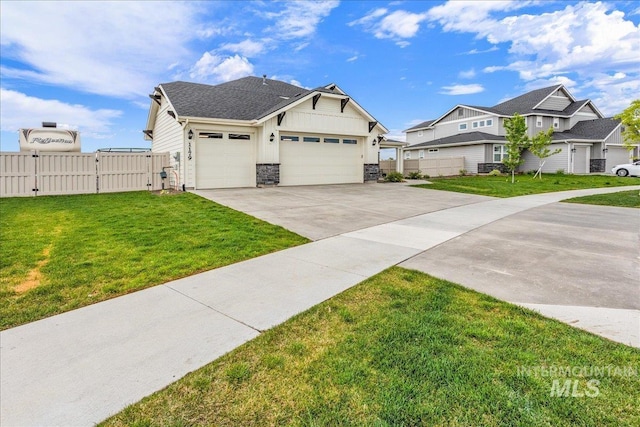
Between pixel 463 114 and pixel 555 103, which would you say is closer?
pixel 555 103

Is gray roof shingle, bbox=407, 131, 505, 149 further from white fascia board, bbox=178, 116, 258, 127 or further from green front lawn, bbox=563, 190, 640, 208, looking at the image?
white fascia board, bbox=178, 116, 258, 127

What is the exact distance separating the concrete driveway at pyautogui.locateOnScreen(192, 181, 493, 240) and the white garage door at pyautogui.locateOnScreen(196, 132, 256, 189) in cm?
84

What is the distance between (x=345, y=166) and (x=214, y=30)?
9395 millimetres

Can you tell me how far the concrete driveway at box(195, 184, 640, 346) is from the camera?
3.70 metres

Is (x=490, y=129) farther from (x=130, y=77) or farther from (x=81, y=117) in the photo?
(x=81, y=117)

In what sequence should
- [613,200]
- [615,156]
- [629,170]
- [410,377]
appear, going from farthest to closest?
[615,156]
[629,170]
[613,200]
[410,377]

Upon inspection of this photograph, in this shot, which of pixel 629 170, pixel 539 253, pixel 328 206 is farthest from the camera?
pixel 629 170

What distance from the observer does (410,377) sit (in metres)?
2.45

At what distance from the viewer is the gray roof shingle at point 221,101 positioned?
14938 millimetres

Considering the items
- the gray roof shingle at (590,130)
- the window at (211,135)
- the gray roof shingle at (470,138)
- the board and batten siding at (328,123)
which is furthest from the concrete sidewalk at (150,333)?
the gray roof shingle at (590,130)

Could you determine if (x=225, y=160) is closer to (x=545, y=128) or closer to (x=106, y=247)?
(x=106, y=247)

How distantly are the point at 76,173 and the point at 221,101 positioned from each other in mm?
6960

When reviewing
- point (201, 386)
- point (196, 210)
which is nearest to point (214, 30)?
point (196, 210)

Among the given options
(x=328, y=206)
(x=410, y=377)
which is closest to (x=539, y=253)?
(x=410, y=377)
